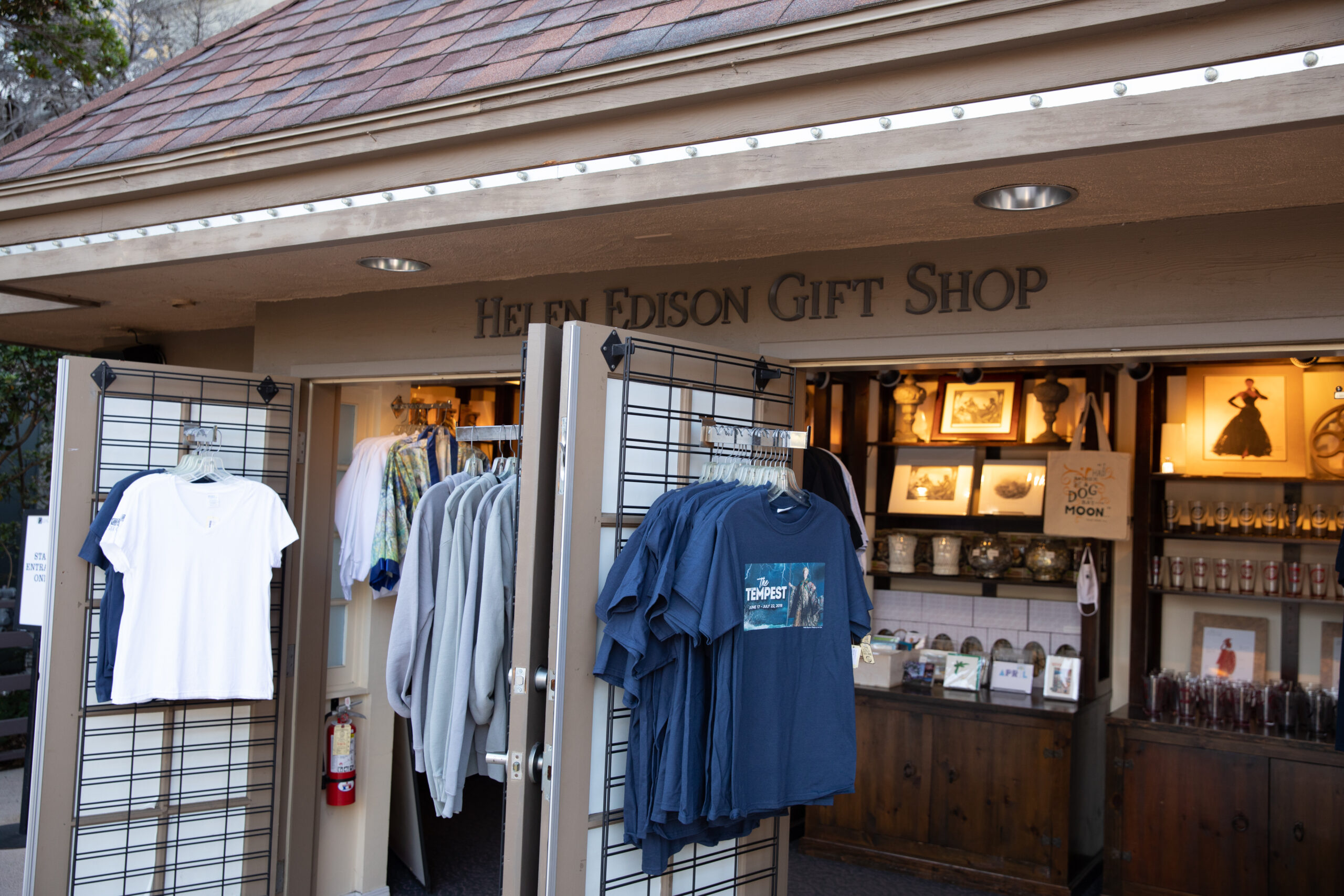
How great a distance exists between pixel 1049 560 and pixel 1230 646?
37.6 inches

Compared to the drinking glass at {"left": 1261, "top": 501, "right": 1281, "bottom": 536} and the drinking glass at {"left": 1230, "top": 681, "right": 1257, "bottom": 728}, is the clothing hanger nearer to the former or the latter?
the drinking glass at {"left": 1230, "top": 681, "right": 1257, "bottom": 728}

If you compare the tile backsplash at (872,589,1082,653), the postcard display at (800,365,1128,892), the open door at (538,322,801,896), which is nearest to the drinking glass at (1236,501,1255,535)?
the postcard display at (800,365,1128,892)

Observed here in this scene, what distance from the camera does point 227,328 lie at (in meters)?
5.71

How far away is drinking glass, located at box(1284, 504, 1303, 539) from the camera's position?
199 inches

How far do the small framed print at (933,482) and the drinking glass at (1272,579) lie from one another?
1.53 m

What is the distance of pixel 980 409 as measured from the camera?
5.98 meters

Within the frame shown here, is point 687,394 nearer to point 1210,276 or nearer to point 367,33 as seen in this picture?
point 1210,276

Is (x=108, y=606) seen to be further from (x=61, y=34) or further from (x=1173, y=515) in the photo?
(x=61, y=34)

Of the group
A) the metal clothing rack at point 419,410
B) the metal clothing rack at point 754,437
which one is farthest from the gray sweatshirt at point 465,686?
the metal clothing rack at point 419,410

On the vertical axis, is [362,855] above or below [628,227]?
below

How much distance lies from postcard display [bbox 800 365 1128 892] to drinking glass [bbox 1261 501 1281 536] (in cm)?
77

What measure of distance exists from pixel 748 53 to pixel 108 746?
3.61 m

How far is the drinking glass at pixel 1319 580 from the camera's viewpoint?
4973 millimetres

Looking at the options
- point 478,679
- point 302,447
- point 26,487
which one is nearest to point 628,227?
point 478,679
